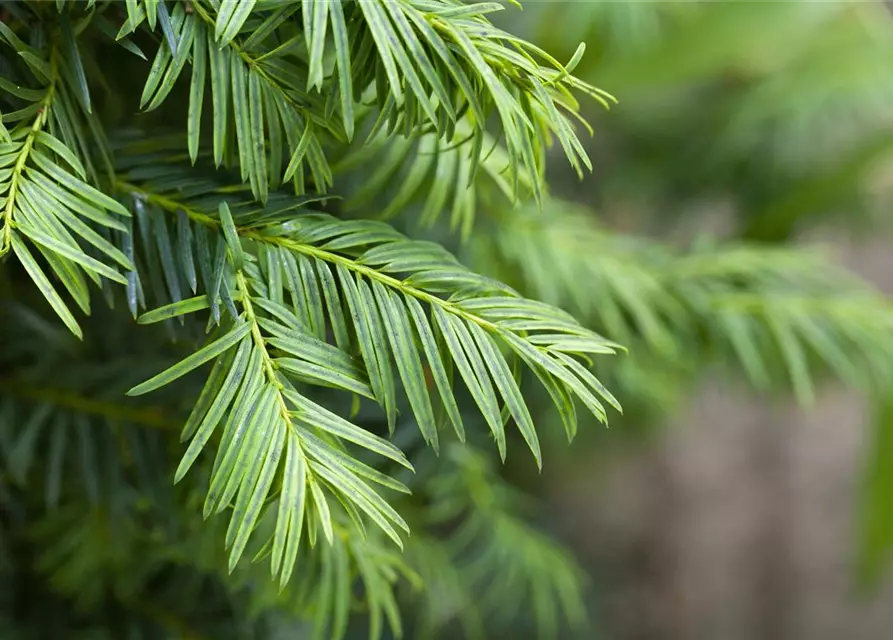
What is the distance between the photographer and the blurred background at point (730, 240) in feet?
3.10

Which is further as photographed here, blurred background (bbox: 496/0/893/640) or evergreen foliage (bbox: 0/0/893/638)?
blurred background (bbox: 496/0/893/640)

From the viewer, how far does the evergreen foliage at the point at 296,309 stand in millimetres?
323

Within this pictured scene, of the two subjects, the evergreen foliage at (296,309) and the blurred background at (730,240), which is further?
the blurred background at (730,240)

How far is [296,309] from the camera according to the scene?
347 millimetres

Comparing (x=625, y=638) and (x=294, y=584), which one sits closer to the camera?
(x=294, y=584)

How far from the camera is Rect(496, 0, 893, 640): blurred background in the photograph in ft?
3.10

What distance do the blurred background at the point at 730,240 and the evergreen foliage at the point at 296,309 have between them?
0.17 m

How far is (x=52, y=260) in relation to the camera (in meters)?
0.32

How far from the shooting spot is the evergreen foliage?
0.32 meters

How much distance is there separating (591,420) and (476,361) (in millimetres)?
602

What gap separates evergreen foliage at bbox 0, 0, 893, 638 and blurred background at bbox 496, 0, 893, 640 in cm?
17

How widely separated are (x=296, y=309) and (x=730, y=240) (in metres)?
0.81

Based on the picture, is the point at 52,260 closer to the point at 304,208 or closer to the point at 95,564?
the point at 304,208

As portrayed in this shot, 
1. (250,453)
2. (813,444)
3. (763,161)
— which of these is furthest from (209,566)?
(813,444)
